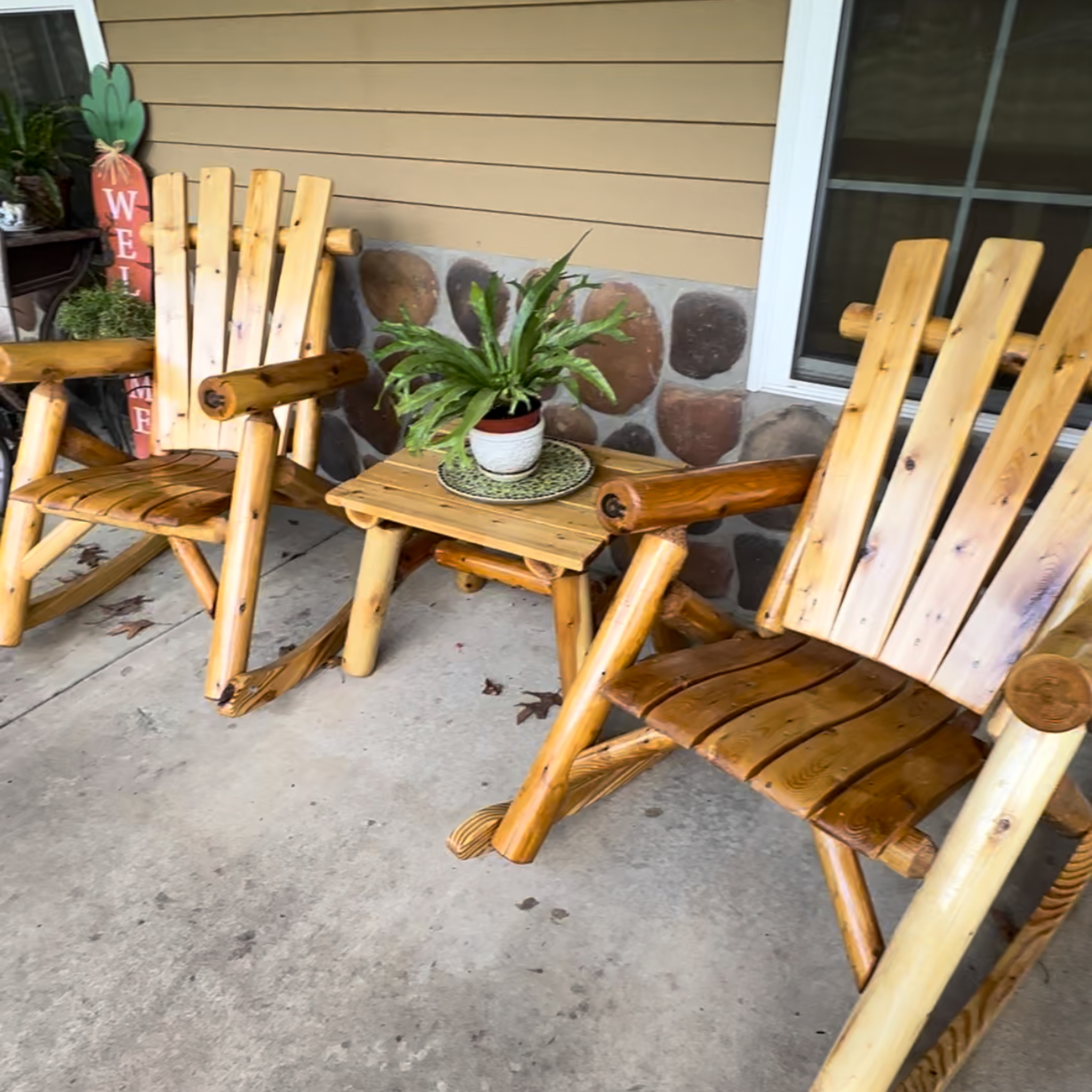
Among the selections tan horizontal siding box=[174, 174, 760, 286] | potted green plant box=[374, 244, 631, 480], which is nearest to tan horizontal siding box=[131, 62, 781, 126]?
tan horizontal siding box=[174, 174, 760, 286]

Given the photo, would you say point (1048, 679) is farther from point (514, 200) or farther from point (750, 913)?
point (514, 200)

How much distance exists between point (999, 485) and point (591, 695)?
70 centimetres

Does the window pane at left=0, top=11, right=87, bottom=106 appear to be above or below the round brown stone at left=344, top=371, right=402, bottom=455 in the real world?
above

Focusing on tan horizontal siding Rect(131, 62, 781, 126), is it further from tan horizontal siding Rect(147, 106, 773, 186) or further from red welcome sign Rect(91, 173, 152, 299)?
red welcome sign Rect(91, 173, 152, 299)

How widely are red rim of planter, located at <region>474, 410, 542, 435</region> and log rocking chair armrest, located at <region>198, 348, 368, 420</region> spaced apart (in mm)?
443

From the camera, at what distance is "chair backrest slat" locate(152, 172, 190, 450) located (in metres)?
2.11

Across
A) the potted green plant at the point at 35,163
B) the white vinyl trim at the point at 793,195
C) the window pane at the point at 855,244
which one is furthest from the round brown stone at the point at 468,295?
the potted green plant at the point at 35,163

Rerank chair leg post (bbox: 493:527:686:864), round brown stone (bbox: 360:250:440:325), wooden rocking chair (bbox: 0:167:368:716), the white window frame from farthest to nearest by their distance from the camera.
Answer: the white window frame
round brown stone (bbox: 360:250:440:325)
wooden rocking chair (bbox: 0:167:368:716)
chair leg post (bbox: 493:527:686:864)

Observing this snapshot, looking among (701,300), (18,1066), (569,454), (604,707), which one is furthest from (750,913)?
(701,300)

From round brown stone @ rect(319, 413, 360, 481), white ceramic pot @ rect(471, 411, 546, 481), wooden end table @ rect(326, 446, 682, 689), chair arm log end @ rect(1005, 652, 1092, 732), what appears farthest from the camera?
round brown stone @ rect(319, 413, 360, 481)

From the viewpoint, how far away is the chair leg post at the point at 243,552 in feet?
5.65

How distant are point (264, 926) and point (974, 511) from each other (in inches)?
51.8

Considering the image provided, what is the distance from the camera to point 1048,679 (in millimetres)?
804

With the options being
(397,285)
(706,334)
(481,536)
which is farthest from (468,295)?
(481,536)
